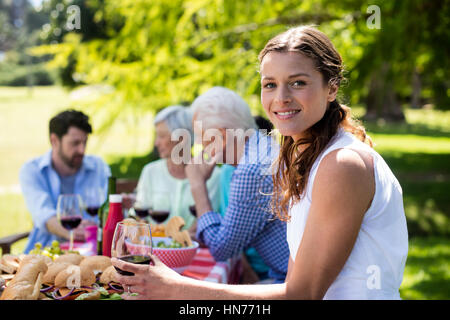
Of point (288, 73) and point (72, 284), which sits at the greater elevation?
point (288, 73)

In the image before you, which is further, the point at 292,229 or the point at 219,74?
the point at 219,74

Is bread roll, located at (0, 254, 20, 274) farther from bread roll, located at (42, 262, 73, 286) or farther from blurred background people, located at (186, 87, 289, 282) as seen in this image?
blurred background people, located at (186, 87, 289, 282)

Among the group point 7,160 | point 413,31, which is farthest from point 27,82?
point 413,31

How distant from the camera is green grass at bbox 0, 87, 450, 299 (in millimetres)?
5495

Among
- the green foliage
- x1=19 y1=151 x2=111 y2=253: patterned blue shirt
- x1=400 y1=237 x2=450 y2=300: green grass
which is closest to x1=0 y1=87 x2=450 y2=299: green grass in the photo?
x1=400 y1=237 x2=450 y2=300: green grass

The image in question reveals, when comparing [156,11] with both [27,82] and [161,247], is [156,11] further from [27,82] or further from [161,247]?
[27,82]

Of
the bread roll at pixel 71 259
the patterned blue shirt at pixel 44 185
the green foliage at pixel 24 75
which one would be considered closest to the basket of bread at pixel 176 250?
the bread roll at pixel 71 259

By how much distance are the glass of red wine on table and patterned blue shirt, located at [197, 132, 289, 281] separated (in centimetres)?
84

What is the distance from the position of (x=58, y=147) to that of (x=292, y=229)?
8.23ft

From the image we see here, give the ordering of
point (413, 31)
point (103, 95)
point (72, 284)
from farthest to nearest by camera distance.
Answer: point (103, 95) < point (413, 31) < point (72, 284)

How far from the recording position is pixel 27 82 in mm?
43188

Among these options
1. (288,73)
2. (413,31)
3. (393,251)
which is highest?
(413,31)

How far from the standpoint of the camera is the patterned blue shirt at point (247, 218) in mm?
2303
